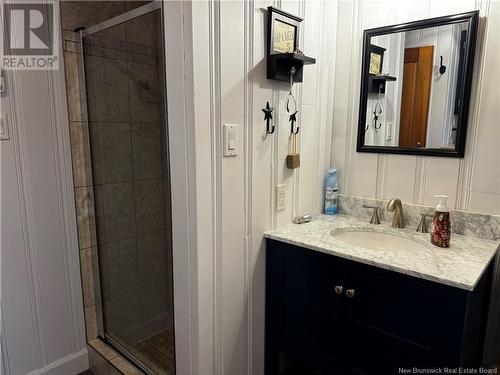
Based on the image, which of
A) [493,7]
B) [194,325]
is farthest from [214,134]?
[493,7]

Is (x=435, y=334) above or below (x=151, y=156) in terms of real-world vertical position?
below

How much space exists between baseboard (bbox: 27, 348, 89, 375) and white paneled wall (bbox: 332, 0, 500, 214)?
5.40 feet

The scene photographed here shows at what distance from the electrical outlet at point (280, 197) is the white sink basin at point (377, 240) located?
26cm

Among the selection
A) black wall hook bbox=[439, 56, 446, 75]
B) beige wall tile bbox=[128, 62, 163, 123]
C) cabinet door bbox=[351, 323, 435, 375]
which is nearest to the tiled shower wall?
beige wall tile bbox=[128, 62, 163, 123]

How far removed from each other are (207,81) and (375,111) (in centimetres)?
92

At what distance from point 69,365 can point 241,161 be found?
56.2 inches

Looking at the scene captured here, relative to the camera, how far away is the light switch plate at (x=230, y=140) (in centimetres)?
125

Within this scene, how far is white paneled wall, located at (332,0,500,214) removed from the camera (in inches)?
54.1

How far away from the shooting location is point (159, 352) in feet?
5.41

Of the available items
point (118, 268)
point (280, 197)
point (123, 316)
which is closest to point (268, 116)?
point (280, 197)

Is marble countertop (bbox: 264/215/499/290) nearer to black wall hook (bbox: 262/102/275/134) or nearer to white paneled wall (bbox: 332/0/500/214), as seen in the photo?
white paneled wall (bbox: 332/0/500/214)

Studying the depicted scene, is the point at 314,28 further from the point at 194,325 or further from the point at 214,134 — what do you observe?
the point at 194,325

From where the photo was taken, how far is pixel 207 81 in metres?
1.17

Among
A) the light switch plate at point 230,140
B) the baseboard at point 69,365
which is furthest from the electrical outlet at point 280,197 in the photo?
the baseboard at point 69,365
